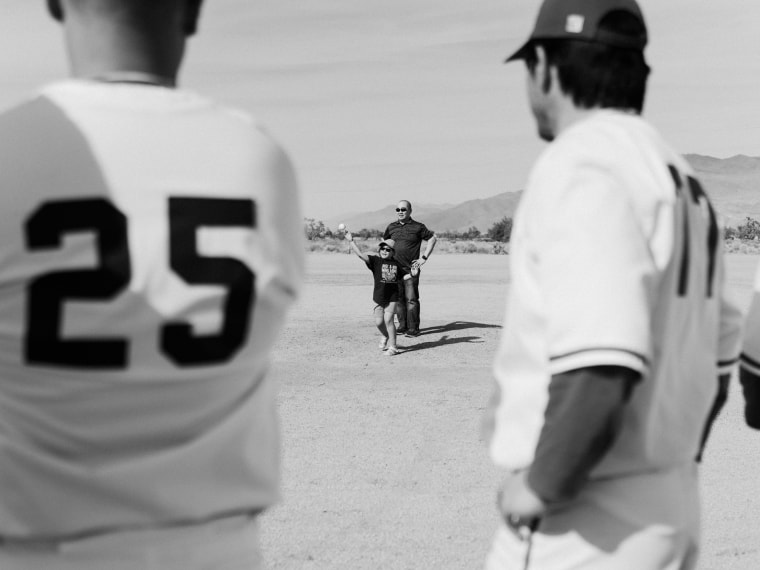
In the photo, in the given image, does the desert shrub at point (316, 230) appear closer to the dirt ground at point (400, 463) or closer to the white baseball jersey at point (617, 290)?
the dirt ground at point (400, 463)

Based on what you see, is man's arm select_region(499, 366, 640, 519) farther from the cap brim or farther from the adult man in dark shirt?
the adult man in dark shirt

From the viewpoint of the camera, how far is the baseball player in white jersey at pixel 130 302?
1.62m

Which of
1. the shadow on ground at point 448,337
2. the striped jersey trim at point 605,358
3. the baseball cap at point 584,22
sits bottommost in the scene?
the shadow on ground at point 448,337

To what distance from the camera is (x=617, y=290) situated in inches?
80.1

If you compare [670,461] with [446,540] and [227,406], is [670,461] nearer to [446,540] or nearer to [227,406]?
A: [227,406]

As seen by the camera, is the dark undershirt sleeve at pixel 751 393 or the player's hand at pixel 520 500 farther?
the dark undershirt sleeve at pixel 751 393

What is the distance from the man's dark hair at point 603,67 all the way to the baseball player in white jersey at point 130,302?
0.85m

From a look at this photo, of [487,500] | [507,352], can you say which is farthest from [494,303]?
[507,352]

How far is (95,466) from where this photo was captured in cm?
167

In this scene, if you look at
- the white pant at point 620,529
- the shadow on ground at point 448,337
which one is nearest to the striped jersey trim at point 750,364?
the white pant at point 620,529

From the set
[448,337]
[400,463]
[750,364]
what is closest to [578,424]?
A: [750,364]

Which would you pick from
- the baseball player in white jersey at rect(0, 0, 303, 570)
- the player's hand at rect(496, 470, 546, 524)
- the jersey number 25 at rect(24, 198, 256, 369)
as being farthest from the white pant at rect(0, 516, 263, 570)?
the player's hand at rect(496, 470, 546, 524)

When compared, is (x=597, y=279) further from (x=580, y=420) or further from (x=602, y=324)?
(x=580, y=420)

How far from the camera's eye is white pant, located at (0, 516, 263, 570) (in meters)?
1.66
